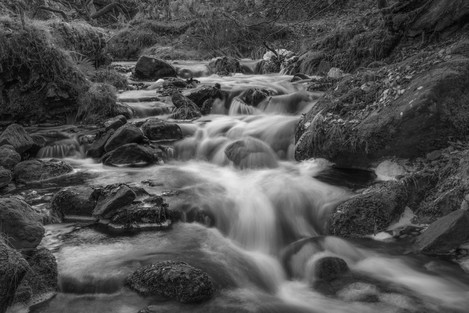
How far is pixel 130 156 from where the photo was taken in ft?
25.2

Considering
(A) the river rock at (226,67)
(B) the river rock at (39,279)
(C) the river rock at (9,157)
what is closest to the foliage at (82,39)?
(A) the river rock at (226,67)

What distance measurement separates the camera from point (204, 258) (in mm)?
4773

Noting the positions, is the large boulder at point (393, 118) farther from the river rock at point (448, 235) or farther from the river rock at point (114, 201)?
the river rock at point (114, 201)

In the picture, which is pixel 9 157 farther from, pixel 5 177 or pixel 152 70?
pixel 152 70

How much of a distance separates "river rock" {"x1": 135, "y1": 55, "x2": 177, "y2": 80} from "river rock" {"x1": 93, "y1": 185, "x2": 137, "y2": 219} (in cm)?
939

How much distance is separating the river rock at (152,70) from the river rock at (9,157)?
7.59 m

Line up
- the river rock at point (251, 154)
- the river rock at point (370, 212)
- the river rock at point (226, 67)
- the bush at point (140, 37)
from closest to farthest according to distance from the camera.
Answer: the river rock at point (370, 212)
the river rock at point (251, 154)
the river rock at point (226, 67)
the bush at point (140, 37)

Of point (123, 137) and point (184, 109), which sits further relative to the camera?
point (184, 109)

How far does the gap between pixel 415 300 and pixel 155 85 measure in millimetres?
10655

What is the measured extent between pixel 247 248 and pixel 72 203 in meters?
2.43

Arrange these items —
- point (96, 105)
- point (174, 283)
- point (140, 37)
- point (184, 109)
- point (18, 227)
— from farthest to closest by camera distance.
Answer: point (140, 37)
point (184, 109)
point (96, 105)
point (18, 227)
point (174, 283)

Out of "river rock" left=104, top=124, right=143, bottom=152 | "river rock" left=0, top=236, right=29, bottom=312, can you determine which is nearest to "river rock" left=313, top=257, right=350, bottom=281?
"river rock" left=0, top=236, right=29, bottom=312

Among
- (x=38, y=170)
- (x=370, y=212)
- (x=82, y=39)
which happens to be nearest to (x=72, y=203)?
(x=38, y=170)

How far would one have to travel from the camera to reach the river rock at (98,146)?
8.12m
